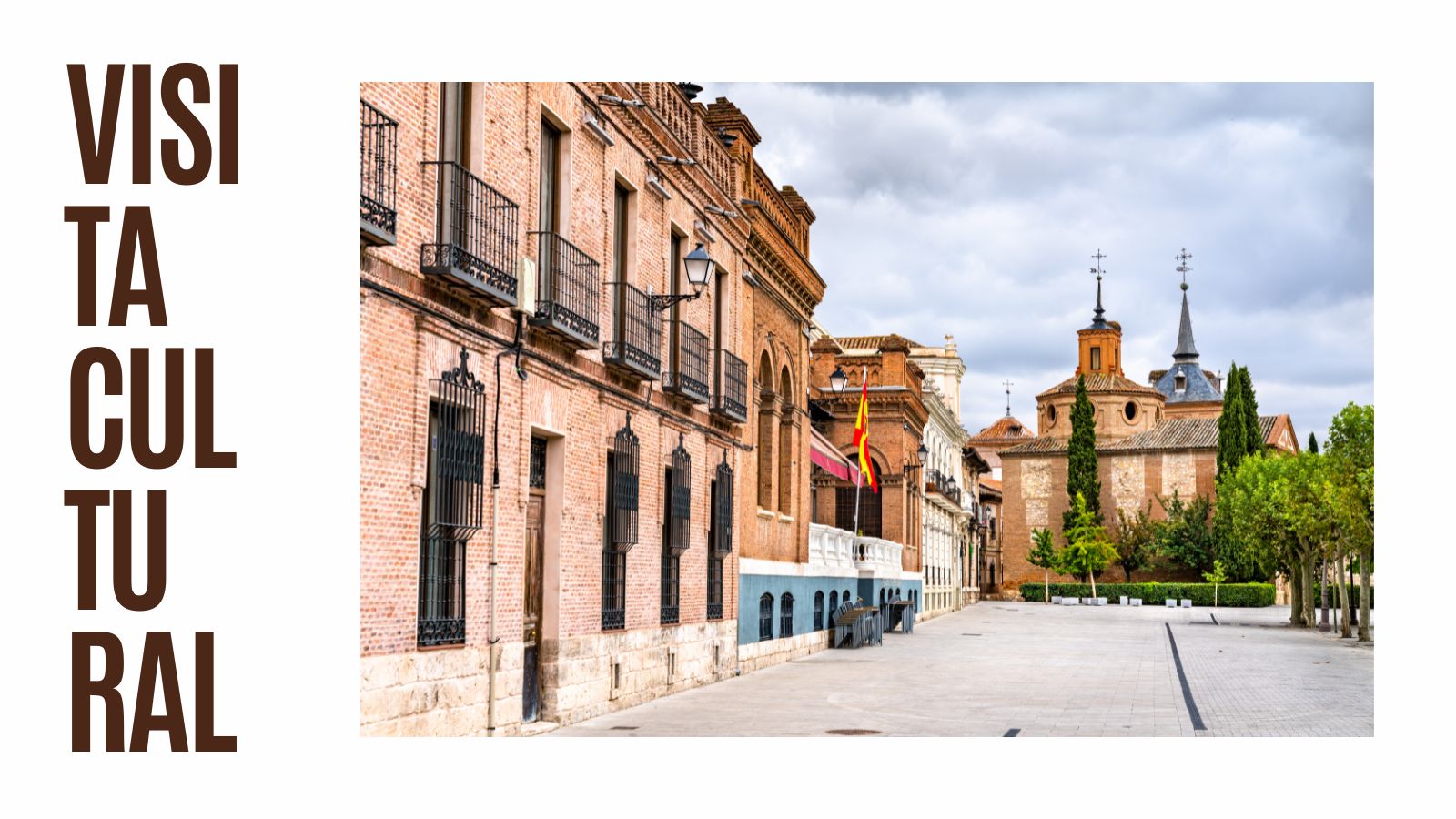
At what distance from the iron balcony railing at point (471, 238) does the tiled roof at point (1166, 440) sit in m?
75.6

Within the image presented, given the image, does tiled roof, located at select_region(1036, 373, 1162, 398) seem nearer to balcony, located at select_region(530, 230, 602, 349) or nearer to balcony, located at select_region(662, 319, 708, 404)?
balcony, located at select_region(662, 319, 708, 404)

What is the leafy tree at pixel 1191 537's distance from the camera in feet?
259

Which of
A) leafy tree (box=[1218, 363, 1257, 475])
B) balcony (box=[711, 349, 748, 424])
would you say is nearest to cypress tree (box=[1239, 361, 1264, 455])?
leafy tree (box=[1218, 363, 1257, 475])

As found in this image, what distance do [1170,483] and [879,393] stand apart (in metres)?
47.9

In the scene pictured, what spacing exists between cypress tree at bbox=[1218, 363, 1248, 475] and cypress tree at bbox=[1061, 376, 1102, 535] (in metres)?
7.73

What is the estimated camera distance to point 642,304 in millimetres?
17969

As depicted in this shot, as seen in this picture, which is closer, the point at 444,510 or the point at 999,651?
the point at 444,510

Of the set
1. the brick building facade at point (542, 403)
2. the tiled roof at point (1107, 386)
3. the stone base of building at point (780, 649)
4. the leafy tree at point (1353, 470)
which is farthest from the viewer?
the tiled roof at point (1107, 386)

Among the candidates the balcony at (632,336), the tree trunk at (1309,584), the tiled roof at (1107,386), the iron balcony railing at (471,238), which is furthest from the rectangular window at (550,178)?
the tiled roof at (1107,386)

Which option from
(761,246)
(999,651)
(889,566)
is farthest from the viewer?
(889,566)

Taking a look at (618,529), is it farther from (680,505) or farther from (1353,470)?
(1353,470)

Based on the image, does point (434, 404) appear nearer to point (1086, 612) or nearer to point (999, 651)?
point (999, 651)

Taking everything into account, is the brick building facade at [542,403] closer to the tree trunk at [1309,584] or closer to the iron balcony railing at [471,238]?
the iron balcony railing at [471,238]
